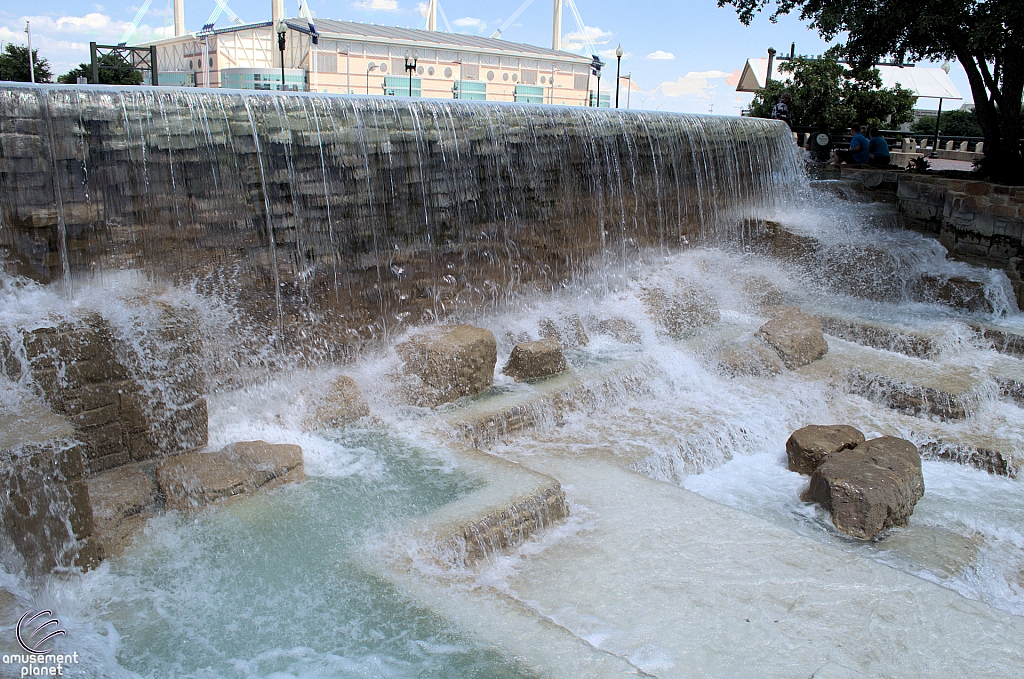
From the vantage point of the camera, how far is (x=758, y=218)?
34.4 ft

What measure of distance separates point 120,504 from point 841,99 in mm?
15188

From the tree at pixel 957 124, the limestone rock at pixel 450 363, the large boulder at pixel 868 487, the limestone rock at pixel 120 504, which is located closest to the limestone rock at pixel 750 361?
the large boulder at pixel 868 487

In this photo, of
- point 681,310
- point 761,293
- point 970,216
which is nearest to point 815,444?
point 681,310

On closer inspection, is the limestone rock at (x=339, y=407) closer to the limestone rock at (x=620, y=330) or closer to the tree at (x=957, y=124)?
the limestone rock at (x=620, y=330)

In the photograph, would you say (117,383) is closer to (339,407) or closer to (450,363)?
(339,407)

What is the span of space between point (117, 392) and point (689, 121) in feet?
23.6

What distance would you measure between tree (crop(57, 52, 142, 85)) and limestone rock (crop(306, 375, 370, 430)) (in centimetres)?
2225

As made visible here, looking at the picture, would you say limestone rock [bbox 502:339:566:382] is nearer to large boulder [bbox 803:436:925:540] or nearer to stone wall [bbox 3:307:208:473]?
large boulder [bbox 803:436:925:540]

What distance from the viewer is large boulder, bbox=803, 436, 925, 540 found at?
4797mm

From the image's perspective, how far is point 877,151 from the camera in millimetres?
12750
